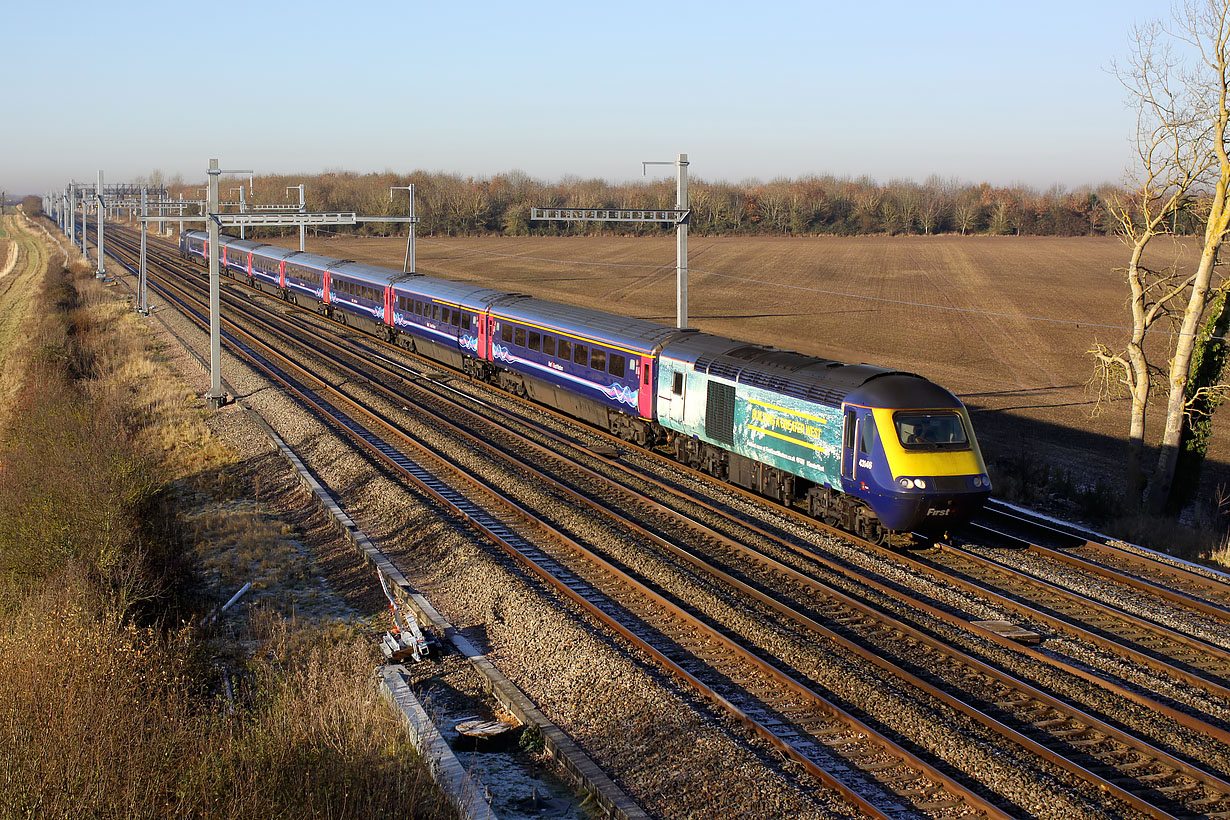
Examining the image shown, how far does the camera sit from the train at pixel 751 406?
15.7 m

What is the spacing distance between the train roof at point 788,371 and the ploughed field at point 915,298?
23.1 ft

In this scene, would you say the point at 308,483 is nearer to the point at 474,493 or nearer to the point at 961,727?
the point at 474,493

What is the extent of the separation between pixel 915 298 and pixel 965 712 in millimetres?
56382

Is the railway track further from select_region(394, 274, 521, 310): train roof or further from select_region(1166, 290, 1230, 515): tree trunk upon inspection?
select_region(394, 274, 521, 310): train roof

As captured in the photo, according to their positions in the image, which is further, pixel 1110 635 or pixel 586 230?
pixel 586 230

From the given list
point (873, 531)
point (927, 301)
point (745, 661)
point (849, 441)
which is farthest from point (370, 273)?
point (927, 301)

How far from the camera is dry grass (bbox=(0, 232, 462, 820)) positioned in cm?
754

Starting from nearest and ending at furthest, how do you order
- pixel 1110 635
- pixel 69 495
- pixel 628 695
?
pixel 628 695 < pixel 1110 635 < pixel 69 495

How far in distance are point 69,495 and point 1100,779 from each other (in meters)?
14.6

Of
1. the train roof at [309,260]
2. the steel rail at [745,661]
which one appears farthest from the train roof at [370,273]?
the steel rail at [745,661]

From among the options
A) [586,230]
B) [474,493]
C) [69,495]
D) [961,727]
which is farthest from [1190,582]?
[586,230]

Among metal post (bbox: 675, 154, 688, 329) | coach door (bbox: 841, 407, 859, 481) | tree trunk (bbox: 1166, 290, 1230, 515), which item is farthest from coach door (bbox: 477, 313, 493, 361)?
tree trunk (bbox: 1166, 290, 1230, 515)

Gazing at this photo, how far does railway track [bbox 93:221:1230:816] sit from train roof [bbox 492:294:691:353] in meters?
8.84

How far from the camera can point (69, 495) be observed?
15.7 metres
